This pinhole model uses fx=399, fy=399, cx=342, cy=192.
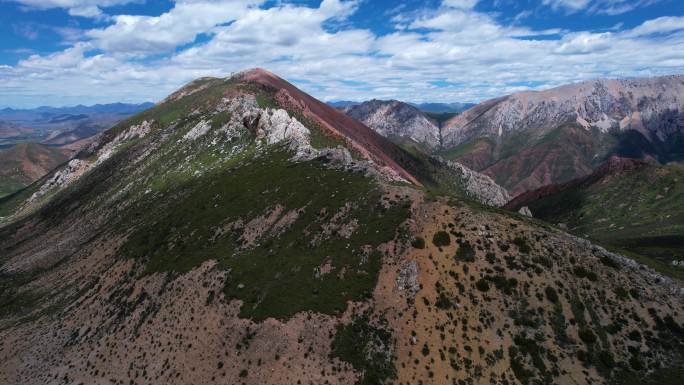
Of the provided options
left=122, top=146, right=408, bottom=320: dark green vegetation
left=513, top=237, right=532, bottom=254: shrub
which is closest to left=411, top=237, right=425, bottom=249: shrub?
left=122, top=146, right=408, bottom=320: dark green vegetation

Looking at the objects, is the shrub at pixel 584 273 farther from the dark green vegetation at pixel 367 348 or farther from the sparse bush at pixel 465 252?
the dark green vegetation at pixel 367 348

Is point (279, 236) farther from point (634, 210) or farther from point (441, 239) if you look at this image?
point (634, 210)

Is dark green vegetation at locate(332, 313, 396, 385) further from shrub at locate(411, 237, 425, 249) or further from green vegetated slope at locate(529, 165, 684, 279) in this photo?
green vegetated slope at locate(529, 165, 684, 279)

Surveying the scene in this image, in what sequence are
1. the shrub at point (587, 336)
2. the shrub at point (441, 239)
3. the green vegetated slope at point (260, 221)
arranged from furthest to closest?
1. the green vegetated slope at point (260, 221)
2. the shrub at point (441, 239)
3. the shrub at point (587, 336)

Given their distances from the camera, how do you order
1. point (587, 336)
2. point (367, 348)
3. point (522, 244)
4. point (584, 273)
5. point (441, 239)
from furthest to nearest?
point (441, 239) → point (522, 244) → point (584, 273) → point (367, 348) → point (587, 336)

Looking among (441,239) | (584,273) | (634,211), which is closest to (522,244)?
(584,273)

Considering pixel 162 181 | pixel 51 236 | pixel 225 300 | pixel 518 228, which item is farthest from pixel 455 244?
pixel 51 236

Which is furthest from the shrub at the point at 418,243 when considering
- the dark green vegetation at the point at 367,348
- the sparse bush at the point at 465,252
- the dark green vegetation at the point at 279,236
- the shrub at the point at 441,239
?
the dark green vegetation at the point at 367,348
